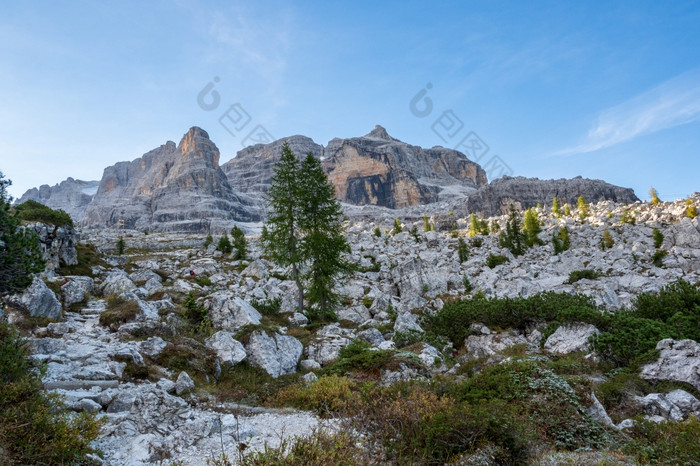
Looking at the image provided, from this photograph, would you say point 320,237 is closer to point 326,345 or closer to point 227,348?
point 326,345

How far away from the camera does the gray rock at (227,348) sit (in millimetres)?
11070

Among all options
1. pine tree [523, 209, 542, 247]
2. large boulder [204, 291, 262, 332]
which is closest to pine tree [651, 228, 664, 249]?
pine tree [523, 209, 542, 247]

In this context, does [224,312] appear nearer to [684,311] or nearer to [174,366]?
[174,366]

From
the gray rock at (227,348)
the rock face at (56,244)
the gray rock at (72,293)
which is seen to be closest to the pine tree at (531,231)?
the gray rock at (227,348)

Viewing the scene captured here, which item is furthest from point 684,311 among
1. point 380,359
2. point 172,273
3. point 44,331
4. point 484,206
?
point 484,206

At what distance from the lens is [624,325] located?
11.8 meters

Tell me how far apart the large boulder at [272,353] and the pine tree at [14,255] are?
650cm

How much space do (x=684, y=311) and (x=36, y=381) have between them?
18.3 m

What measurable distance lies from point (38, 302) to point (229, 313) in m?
6.85

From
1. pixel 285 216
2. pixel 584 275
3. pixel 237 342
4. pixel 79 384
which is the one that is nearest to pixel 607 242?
pixel 584 275

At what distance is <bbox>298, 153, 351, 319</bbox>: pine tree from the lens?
2047cm

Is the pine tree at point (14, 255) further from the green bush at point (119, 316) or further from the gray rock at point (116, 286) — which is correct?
the gray rock at point (116, 286)

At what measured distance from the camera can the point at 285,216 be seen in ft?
70.4

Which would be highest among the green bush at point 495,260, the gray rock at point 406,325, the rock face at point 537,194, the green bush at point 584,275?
the rock face at point 537,194
